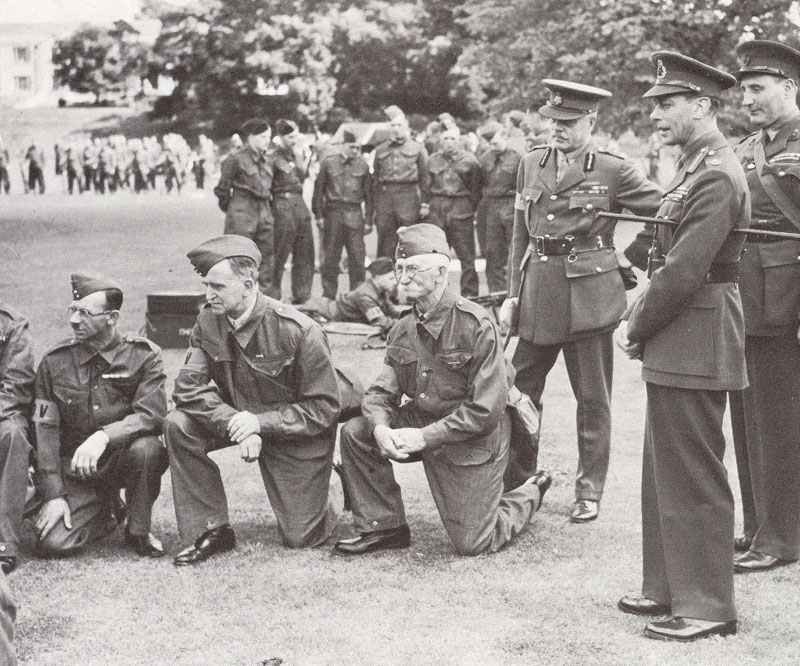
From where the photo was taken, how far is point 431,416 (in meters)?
6.17

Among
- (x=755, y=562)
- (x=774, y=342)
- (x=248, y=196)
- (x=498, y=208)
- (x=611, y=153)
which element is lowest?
(x=755, y=562)

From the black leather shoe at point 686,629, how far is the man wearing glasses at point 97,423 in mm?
2472

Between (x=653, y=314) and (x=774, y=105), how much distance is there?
4.54 ft

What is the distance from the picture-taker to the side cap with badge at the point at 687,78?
15.3ft

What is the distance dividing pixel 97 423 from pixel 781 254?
335 cm

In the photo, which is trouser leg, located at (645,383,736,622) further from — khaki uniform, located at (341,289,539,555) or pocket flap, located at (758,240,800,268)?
khaki uniform, located at (341,289,539,555)

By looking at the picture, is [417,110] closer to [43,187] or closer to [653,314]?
[43,187]

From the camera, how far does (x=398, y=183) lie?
50.5 ft

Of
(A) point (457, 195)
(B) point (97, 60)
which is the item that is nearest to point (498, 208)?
(A) point (457, 195)

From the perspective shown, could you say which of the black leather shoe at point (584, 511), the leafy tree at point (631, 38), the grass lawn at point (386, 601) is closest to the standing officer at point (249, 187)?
the grass lawn at point (386, 601)

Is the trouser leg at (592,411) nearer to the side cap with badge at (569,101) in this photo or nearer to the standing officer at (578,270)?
the standing officer at (578,270)

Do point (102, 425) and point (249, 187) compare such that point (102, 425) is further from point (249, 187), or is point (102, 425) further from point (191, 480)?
point (249, 187)

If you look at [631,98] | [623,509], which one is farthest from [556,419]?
[631,98]

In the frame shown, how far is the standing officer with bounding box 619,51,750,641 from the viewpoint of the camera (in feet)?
15.2
